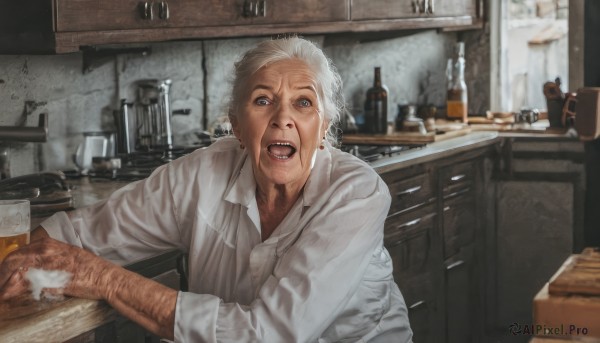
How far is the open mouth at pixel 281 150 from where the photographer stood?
2.38 metres

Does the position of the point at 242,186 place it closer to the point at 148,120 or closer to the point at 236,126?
the point at 236,126

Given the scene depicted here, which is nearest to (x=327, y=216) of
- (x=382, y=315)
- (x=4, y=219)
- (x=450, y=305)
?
(x=382, y=315)

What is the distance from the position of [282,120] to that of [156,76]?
77.7 inches

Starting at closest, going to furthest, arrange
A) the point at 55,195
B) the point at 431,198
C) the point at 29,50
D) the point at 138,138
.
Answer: the point at 55,195, the point at 29,50, the point at 138,138, the point at 431,198

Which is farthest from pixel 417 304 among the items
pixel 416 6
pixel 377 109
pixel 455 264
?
pixel 416 6

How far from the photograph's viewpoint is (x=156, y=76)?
4.21 meters

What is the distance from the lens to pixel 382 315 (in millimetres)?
2402

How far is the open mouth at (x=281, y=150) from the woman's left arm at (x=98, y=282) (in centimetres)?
53

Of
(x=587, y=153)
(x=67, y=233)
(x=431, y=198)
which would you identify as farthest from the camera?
(x=431, y=198)

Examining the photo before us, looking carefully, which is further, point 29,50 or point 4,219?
point 29,50

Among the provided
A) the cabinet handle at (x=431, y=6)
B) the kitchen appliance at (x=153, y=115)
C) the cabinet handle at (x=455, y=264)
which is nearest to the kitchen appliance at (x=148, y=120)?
the kitchen appliance at (x=153, y=115)

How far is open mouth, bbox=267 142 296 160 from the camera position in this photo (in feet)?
7.82

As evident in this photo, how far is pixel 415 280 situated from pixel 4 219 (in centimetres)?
258

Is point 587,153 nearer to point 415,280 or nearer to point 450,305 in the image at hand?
point 415,280
